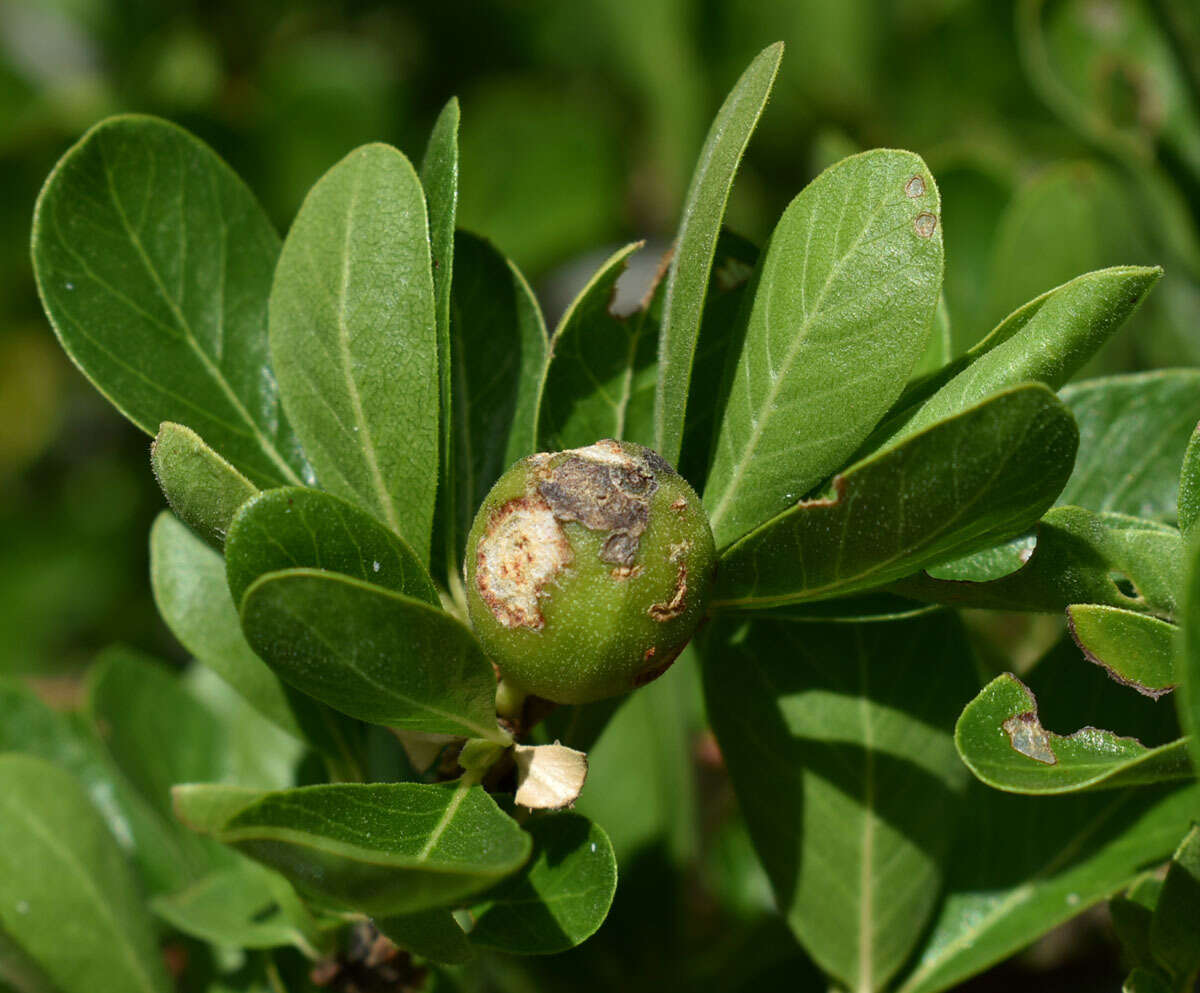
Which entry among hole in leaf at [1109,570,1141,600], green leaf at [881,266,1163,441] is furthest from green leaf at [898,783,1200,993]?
green leaf at [881,266,1163,441]

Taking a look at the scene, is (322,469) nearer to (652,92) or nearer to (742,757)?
(742,757)

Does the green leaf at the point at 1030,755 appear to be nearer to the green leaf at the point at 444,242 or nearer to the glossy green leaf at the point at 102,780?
the green leaf at the point at 444,242

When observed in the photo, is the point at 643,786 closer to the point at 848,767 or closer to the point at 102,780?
the point at 848,767

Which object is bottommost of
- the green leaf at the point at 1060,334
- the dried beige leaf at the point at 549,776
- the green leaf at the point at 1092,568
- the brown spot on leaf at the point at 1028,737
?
the dried beige leaf at the point at 549,776

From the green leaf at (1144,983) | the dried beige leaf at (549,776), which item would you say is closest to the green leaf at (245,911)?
the dried beige leaf at (549,776)

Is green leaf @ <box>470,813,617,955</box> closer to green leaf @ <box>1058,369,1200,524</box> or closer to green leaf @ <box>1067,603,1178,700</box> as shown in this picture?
green leaf @ <box>1067,603,1178,700</box>
